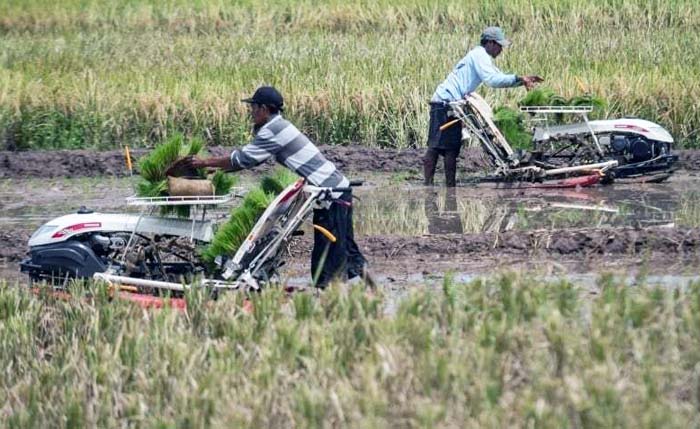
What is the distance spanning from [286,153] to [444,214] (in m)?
3.74

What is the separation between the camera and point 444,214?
38.8 ft

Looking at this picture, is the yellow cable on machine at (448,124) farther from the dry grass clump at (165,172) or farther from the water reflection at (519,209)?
the dry grass clump at (165,172)

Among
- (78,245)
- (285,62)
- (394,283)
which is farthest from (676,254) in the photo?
(285,62)

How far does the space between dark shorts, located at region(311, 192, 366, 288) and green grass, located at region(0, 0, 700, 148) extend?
6.37 m

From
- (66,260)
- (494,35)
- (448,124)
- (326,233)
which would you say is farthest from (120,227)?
(494,35)

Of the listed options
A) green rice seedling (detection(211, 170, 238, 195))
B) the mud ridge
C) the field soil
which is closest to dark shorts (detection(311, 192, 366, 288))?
green rice seedling (detection(211, 170, 238, 195))

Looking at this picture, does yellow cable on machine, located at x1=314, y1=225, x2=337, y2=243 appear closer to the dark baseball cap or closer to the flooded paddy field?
the dark baseball cap

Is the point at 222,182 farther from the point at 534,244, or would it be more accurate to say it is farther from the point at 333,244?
the point at 534,244

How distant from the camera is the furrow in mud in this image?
46.4 ft

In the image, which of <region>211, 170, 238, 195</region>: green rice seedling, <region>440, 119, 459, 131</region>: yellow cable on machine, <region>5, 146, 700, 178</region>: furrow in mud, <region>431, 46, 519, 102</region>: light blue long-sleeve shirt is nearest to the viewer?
<region>211, 170, 238, 195</region>: green rice seedling

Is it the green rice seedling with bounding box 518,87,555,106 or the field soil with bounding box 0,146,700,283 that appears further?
the green rice seedling with bounding box 518,87,555,106

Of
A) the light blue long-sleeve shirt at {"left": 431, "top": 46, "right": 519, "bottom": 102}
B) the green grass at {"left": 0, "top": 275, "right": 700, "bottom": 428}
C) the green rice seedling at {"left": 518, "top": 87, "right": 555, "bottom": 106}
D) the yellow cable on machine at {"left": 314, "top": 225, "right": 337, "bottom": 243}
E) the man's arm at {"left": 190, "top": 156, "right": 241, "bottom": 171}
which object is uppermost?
the light blue long-sleeve shirt at {"left": 431, "top": 46, "right": 519, "bottom": 102}

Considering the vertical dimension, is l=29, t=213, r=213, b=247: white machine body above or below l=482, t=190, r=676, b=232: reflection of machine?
above

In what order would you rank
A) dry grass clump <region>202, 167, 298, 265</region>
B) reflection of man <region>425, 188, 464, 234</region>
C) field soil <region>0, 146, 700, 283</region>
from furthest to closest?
reflection of man <region>425, 188, 464, 234</region>, field soil <region>0, 146, 700, 283</region>, dry grass clump <region>202, 167, 298, 265</region>
